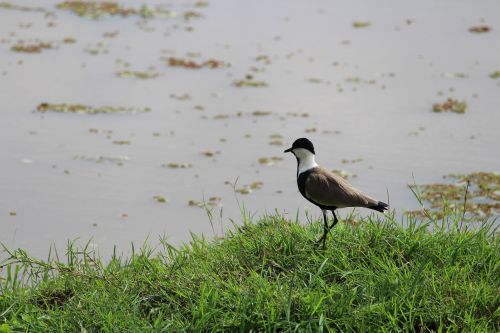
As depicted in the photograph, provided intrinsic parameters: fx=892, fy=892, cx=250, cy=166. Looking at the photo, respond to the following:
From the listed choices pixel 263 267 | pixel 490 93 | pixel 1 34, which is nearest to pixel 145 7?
pixel 1 34

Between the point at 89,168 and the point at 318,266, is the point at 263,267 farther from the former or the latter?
the point at 89,168

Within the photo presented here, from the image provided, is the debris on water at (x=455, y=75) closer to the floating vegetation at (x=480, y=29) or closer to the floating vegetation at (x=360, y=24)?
the floating vegetation at (x=480, y=29)

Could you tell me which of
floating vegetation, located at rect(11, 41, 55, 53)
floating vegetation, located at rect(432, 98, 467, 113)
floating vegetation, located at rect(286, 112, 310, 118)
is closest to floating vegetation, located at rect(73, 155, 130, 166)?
floating vegetation, located at rect(286, 112, 310, 118)

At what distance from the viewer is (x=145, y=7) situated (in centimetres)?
2698

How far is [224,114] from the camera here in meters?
15.6

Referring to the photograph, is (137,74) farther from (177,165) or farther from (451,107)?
(451,107)

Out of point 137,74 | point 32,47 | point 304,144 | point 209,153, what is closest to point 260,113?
point 209,153

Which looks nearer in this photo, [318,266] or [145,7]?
[318,266]

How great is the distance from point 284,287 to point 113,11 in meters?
20.8

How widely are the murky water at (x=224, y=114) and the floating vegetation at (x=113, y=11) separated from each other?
50 centimetres

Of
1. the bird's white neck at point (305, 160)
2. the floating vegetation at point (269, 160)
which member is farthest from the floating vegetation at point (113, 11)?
the bird's white neck at point (305, 160)

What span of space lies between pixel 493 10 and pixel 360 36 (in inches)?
227

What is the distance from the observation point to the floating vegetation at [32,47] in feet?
68.0

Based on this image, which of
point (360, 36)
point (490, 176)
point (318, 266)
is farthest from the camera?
point (360, 36)
